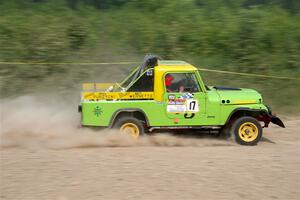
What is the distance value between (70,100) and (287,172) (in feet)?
28.5

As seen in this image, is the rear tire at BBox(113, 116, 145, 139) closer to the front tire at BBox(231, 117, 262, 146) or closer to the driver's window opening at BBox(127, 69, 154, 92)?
the driver's window opening at BBox(127, 69, 154, 92)

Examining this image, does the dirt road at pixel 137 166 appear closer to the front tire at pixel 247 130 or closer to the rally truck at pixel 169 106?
the front tire at pixel 247 130

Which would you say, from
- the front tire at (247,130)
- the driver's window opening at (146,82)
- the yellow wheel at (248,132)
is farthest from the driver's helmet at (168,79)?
the yellow wheel at (248,132)

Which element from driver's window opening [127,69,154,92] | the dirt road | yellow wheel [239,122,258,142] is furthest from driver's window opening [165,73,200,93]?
yellow wheel [239,122,258,142]

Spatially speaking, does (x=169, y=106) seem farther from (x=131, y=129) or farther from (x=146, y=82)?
(x=131, y=129)

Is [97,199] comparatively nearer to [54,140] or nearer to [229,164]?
[229,164]

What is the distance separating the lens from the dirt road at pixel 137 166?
644 centimetres

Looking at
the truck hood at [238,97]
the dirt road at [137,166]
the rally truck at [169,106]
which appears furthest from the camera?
the truck hood at [238,97]

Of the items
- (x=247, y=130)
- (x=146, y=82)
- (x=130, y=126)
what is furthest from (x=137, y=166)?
(x=247, y=130)

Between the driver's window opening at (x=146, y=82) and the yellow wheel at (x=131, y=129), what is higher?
the driver's window opening at (x=146, y=82)

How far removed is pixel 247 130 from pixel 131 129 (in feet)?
7.58

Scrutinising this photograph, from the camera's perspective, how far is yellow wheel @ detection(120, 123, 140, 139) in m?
9.83

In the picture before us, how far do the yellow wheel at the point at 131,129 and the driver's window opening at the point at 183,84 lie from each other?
0.99 meters

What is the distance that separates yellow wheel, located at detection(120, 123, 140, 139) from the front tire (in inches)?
75.2
